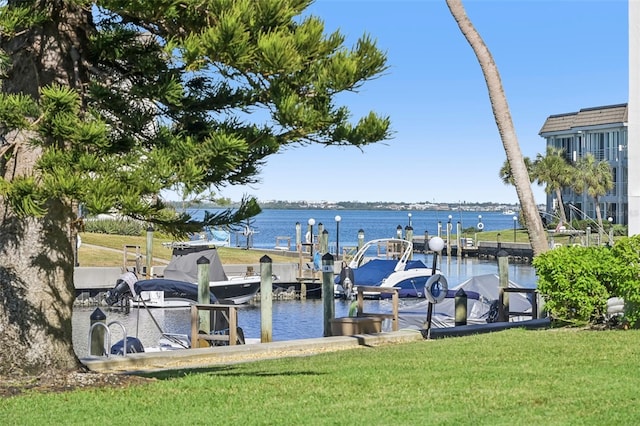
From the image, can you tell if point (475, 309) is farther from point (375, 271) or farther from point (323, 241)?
point (323, 241)

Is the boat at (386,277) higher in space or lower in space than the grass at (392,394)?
lower

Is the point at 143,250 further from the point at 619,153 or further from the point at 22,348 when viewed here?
the point at 619,153

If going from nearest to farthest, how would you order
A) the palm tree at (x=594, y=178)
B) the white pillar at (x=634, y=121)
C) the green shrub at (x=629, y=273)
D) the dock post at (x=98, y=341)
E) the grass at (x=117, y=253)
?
the green shrub at (x=629, y=273) < the dock post at (x=98, y=341) < the white pillar at (x=634, y=121) < the grass at (x=117, y=253) < the palm tree at (x=594, y=178)

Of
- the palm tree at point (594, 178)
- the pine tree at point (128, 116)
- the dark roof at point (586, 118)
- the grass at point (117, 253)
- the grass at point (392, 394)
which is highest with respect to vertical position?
the dark roof at point (586, 118)

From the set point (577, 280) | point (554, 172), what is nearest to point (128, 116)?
point (577, 280)

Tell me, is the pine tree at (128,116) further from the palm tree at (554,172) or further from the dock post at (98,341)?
the palm tree at (554,172)

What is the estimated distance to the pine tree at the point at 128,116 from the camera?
848cm

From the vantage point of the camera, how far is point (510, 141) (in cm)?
1773

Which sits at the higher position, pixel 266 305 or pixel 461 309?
pixel 266 305

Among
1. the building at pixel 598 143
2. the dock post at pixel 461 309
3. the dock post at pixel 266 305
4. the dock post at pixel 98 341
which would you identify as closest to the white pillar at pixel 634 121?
the dock post at pixel 461 309

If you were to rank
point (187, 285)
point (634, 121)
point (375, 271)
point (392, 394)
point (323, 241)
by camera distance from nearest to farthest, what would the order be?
point (392, 394)
point (634, 121)
point (187, 285)
point (375, 271)
point (323, 241)

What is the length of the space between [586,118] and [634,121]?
2708 inches

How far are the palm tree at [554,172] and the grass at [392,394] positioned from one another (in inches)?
2782

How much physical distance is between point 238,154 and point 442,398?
9.73 feet
